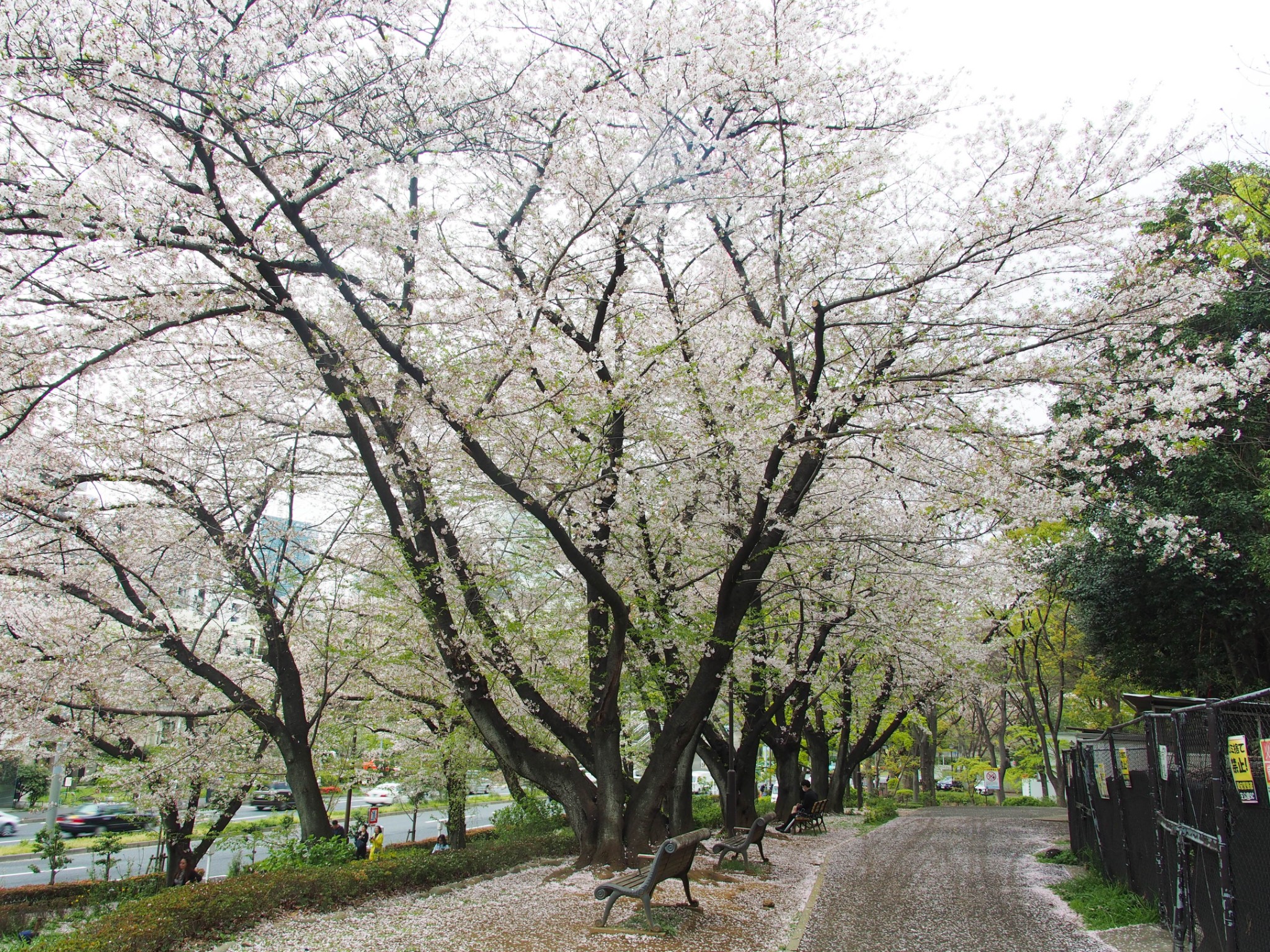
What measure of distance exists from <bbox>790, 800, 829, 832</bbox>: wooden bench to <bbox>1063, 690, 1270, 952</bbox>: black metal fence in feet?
27.3

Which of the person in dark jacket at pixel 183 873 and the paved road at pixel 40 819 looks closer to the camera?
the person in dark jacket at pixel 183 873

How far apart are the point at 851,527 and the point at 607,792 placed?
4.81 m

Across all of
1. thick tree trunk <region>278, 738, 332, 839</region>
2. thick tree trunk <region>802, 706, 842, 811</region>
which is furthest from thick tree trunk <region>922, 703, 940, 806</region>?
thick tree trunk <region>278, 738, 332, 839</region>

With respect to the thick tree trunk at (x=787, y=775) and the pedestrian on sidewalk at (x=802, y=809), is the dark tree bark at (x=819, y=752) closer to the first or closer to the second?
the thick tree trunk at (x=787, y=775)

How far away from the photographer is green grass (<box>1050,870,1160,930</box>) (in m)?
7.16

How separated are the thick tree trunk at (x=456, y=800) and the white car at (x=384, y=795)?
175cm

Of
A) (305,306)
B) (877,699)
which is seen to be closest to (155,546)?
(305,306)

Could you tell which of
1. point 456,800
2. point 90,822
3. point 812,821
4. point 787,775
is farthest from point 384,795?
point 812,821

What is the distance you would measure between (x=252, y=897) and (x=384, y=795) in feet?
103

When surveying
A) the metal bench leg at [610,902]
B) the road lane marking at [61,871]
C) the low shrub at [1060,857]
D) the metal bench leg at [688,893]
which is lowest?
the road lane marking at [61,871]

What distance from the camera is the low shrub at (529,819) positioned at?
1478 cm

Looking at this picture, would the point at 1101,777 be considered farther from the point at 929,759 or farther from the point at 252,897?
the point at 929,759

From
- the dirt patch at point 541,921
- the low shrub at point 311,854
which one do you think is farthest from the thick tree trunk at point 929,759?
the low shrub at point 311,854

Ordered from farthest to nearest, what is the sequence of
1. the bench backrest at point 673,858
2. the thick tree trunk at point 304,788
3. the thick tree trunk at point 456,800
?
the thick tree trunk at point 456,800, the thick tree trunk at point 304,788, the bench backrest at point 673,858
